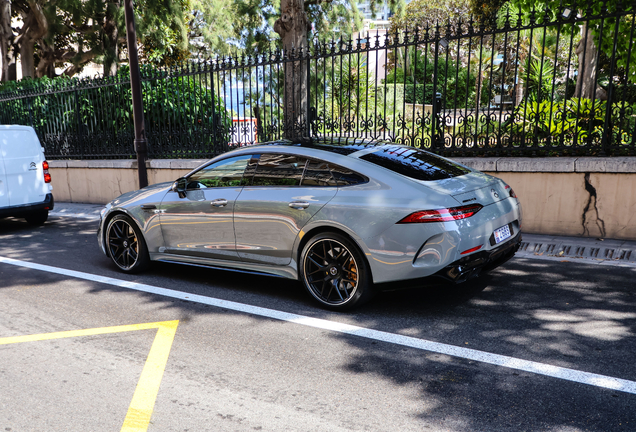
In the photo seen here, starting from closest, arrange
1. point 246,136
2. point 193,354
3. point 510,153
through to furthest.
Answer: point 193,354 → point 510,153 → point 246,136

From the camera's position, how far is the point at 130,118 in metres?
12.6

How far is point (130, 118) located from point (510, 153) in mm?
8967

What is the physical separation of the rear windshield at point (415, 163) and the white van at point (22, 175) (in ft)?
23.5

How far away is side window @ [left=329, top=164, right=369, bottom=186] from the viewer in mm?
4484

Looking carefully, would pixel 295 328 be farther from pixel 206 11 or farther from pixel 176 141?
pixel 206 11

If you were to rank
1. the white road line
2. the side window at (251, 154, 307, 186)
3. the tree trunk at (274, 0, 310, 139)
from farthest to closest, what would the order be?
the tree trunk at (274, 0, 310, 139), the side window at (251, 154, 307, 186), the white road line

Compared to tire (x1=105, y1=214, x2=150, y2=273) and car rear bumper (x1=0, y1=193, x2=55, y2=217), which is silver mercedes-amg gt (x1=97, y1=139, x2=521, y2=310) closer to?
tire (x1=105, y1=214, x2=150, y2=273)

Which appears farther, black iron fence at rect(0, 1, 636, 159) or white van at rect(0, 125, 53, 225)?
white van at rect(0, 125, 53, 225)

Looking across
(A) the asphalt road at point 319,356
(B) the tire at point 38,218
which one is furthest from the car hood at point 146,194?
(B) the tire at point 38,218

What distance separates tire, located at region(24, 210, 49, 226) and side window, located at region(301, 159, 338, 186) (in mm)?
7190

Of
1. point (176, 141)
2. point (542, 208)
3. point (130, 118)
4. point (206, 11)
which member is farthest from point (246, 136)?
point (206, 11)

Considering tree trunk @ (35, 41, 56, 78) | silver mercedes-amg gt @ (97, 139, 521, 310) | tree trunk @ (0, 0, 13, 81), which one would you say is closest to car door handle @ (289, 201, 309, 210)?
silver mercedes-amg gt @ (97, 139, 521, 310)

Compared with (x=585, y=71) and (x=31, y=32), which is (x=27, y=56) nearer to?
(x=31, y=32)

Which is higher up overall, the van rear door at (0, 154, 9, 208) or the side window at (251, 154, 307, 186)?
the side window at (251, 154, 307, 186)
